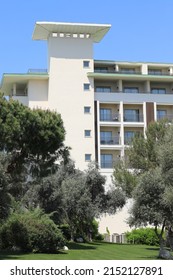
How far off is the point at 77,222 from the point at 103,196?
3.35 m

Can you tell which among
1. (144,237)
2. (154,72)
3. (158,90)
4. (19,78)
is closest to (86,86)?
(19,78)

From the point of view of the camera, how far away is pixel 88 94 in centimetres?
6594

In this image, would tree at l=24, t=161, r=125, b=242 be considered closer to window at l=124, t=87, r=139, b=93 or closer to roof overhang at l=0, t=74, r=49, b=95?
roof overhang at l=0, t=74, r=49, b=95

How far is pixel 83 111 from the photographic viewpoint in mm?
65125

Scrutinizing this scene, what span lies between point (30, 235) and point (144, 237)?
2355 cm

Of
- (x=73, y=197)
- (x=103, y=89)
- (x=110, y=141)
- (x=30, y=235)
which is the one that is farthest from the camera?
(x=103, y=89)

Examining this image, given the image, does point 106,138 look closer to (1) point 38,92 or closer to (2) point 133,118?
(2) point 133,118

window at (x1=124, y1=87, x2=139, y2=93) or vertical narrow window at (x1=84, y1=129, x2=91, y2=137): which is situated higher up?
window at (x1=124, y1=87, x2=139, y2=93)

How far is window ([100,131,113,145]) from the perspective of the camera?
65.8m

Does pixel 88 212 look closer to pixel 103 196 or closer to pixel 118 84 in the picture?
pixel 103 196

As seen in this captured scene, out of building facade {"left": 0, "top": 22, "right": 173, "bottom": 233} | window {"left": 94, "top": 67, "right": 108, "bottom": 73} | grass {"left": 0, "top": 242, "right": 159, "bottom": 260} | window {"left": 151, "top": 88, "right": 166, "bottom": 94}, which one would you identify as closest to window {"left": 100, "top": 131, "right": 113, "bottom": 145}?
building facade {"left": 0, "top": 22, "right": 173, "bottom": 233}

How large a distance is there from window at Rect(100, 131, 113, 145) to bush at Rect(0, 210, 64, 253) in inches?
1454

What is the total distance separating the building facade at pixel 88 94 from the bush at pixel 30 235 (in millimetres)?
33990
